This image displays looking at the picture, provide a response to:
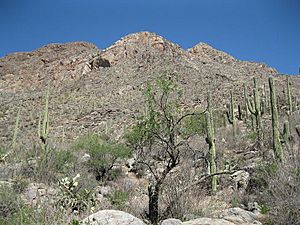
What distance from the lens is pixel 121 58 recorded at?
48.3 metres

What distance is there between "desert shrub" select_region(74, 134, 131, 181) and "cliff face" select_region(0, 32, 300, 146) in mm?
7020

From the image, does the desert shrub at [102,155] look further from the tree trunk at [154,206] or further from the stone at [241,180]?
the tree trunk at [154,206]

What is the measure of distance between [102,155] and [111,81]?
26.5 meters

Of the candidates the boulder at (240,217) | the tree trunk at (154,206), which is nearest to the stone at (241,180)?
the boulder at (240,217)

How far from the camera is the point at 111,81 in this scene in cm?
4256

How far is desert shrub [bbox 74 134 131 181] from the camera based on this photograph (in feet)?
53.5

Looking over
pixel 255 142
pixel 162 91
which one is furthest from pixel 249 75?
pixel 162 91

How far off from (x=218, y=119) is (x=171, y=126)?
16.2 metres

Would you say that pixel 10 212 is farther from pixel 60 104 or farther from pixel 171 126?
pixel 60 104

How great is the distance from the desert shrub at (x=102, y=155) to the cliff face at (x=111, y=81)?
7.02 meters

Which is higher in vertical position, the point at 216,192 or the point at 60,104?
the point at 60,104

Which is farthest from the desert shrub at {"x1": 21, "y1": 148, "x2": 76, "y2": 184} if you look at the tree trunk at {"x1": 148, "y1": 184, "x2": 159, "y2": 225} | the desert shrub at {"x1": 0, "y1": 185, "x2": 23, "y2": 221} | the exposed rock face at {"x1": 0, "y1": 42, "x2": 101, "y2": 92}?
the exposed rock face at {"x1": 0, "y1": 42, "x2": 101, "y2": 92}

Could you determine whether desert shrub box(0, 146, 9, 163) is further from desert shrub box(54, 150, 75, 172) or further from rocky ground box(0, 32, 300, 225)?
desert shrub box(54, 150, 75, 172)

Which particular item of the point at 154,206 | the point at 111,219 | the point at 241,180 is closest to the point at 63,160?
the point at 241,180
